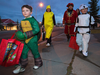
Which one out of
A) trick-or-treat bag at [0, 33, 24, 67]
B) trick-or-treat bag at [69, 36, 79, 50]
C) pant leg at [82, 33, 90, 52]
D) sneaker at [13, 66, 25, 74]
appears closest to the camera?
trick-or-treat bag at [0, 33, 24, 67]

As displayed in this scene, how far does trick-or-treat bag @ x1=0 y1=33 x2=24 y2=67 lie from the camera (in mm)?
2133

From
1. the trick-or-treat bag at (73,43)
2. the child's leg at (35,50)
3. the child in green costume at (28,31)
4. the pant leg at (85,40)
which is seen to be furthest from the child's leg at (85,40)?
the child in green costume at (28,31)

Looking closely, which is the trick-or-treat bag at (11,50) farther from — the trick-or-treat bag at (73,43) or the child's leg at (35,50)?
the trick-or-treat bag at (73,43)

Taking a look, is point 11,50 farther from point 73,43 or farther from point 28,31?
point 73,43

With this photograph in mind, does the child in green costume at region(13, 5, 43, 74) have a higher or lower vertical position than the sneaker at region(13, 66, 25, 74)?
higher

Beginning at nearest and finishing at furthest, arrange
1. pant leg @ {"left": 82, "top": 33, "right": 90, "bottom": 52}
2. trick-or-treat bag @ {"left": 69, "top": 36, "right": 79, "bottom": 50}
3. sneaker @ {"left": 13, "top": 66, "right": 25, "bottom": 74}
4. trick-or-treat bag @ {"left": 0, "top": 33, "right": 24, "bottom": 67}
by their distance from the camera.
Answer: trick-or-treat bag @ {"left": 0, "top": 33, "right": 24, "bottom": 67} < sneaker @ {"left": 13, "top": 66, "right": 25, "bottom": 74} < pant leg @ {"left": 82, "top": 33, "right": 90, "bottom": 52} < trick-or-treat bag @ {"left": 69, "top": 36, "right": 79, "bottom": 50}

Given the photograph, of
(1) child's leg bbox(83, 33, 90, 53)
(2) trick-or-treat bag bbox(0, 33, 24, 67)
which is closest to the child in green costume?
(2) trick-or-treat bag bbox(0, 33, 24, 67)

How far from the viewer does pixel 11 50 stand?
2.18 metres

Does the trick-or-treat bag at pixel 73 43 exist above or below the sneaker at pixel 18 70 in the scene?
above

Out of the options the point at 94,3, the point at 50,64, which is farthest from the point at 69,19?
the point at 94,3

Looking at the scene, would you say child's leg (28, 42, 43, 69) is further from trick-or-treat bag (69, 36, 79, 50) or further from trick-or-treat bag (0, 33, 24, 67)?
trick-or-treat bag (69, 36, 79, 50)

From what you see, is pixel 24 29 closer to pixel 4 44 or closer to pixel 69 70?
pixel 4 44

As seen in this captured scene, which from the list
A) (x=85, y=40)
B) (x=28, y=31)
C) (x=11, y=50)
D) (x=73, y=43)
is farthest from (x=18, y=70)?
(x=73, y=43)

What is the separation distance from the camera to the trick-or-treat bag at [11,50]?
7.00ft
